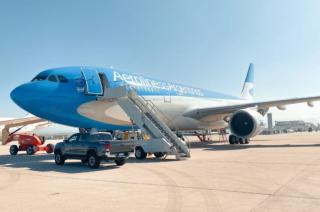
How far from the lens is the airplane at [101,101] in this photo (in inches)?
568

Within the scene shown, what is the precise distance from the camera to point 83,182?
8.81 metres

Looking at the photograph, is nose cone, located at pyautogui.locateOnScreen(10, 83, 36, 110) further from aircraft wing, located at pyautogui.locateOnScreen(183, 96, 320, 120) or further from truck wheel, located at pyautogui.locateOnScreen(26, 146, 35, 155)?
aircraft wing, located at pyautogui.locateOnScreen(183, 96, 320, 120)

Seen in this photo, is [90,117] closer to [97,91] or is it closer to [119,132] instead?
[97,91]

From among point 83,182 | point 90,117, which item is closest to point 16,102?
point 90,117

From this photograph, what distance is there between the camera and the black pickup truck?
39.4 feet

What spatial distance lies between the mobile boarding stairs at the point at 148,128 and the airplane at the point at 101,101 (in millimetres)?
826

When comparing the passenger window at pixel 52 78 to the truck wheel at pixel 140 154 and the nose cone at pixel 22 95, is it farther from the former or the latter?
the truck wheel at pixel 140 154

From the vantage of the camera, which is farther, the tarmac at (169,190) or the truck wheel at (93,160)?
the truck wheel at (93,160)

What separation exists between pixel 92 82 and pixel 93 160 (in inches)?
179

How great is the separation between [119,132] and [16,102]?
6.04 metres

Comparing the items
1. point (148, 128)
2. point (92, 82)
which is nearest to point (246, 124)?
point (148, 128)

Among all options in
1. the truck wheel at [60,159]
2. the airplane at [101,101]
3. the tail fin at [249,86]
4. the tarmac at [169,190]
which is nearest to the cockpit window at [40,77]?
the airplane at [101,101]

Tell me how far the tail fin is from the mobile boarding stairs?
25.3 m

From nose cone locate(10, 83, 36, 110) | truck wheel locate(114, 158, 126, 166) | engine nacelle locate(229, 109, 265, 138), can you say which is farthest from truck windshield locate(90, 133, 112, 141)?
engine nacelle locate(229, 109, 265, 138)
